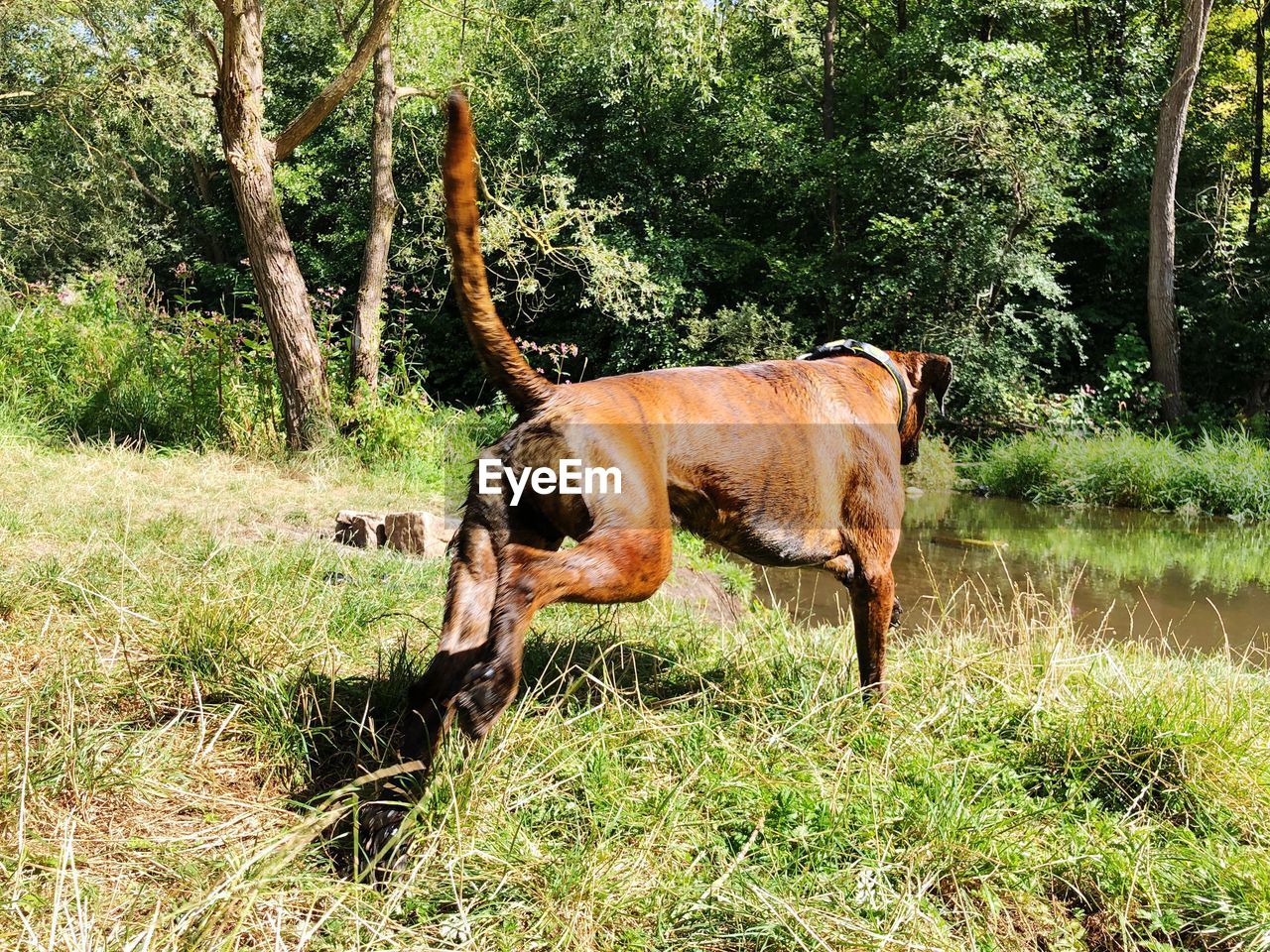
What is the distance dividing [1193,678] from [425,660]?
2976 mm

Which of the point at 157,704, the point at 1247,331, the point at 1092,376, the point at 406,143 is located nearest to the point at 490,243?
the point at 406,143

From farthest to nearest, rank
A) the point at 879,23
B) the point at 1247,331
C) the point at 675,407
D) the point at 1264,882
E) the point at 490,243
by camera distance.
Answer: the point at 879,23 < the point at 1247,331 < the point at 490,243 < the point at 675,407 < the point at 1264,882

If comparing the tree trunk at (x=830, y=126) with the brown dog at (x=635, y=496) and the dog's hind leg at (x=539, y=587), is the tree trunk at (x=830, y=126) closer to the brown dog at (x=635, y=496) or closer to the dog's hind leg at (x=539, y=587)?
the brown dog at (x=635, y=496)

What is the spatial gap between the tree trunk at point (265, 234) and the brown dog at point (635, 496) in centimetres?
661

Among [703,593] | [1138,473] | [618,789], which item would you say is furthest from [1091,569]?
[618,789]

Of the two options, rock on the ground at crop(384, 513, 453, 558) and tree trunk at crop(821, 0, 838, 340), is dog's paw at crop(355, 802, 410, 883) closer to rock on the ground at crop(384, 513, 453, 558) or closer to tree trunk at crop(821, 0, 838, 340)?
rock on the ground at crop(384, 513, 453, 558)

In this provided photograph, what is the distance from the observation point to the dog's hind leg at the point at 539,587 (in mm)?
2537

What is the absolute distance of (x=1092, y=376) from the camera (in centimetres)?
1745

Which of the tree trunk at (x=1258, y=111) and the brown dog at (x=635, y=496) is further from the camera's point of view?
the tree trunk at (x=1258, y=111)

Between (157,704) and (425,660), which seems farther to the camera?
(425,660)

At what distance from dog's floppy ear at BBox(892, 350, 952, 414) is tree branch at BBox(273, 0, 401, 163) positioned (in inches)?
250

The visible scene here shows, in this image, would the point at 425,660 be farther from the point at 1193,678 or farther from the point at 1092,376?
the point at 1092,376

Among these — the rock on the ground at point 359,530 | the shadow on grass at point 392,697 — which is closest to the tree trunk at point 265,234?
the rock on the ground at point 359,530

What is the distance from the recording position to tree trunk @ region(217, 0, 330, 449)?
824cm
